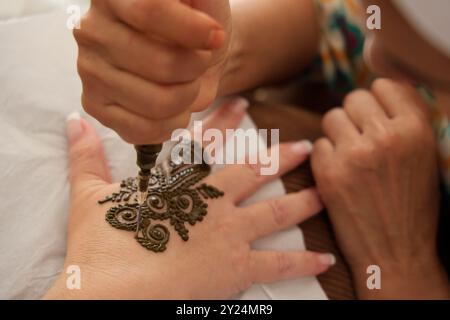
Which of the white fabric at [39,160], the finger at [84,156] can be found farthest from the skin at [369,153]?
the finger at [84,156]

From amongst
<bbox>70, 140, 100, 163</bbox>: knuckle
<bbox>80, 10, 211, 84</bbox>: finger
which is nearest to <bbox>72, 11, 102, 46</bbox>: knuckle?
<bbox>80, 10, 211, 84</bbox>: finger

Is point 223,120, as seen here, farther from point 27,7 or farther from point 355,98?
point 27,7

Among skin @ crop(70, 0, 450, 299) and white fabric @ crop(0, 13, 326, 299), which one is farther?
skin @ crop(70, 0, 450, 299)

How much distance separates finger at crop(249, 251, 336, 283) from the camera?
36.4 inches

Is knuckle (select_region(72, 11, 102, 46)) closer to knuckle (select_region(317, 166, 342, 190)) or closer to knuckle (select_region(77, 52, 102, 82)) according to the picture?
knuckle (select_region(77, 52, 102, 82))

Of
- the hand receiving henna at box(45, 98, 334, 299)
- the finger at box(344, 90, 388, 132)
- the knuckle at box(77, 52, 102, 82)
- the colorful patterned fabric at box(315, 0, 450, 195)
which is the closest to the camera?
the knuckle at box(77, 52, 102, 82)

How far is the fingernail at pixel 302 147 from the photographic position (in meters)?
1.04

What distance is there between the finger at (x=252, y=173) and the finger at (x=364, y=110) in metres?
0.12

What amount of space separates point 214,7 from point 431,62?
0.25 meters

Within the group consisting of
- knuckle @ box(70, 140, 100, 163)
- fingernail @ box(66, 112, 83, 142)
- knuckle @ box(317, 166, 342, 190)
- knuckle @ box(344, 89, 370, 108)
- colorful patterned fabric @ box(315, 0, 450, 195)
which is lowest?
knuckle @ box(317, 166, 342, 190)

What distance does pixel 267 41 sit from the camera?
44.3 inches

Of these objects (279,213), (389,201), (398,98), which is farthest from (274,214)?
(398,98)

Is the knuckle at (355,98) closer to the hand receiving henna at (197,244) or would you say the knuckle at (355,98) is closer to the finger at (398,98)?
the finger at (398,98)

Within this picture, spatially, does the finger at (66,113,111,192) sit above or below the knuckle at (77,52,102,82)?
above
